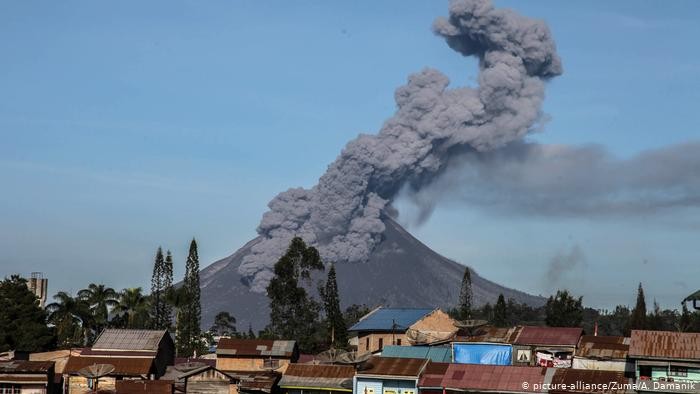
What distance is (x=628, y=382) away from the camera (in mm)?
68500

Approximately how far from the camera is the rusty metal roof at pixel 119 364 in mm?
87438

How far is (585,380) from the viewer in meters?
70.1

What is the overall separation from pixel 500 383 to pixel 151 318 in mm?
67035

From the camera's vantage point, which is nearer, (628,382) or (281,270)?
(628,382)

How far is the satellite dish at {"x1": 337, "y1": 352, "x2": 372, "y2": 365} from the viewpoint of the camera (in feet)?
257

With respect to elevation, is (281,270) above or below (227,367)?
above

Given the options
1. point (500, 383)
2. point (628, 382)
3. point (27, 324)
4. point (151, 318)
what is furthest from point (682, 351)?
point (151, 318)

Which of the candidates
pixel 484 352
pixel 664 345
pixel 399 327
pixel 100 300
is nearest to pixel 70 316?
pixel 100 300

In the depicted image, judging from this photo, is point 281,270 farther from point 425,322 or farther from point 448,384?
point 448,384


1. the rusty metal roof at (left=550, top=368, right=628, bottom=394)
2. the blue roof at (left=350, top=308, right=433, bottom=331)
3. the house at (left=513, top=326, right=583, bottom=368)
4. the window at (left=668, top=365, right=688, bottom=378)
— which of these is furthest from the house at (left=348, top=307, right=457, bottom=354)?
the window at (left=668, top=365, right=688, bottom=378)

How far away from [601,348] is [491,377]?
43.5 ft

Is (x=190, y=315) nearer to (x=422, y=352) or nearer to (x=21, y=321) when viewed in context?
(x=21, y=321)

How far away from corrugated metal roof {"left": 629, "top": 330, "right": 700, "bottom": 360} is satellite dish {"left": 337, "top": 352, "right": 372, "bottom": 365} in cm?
1905

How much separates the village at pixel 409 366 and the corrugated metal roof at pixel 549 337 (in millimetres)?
77
